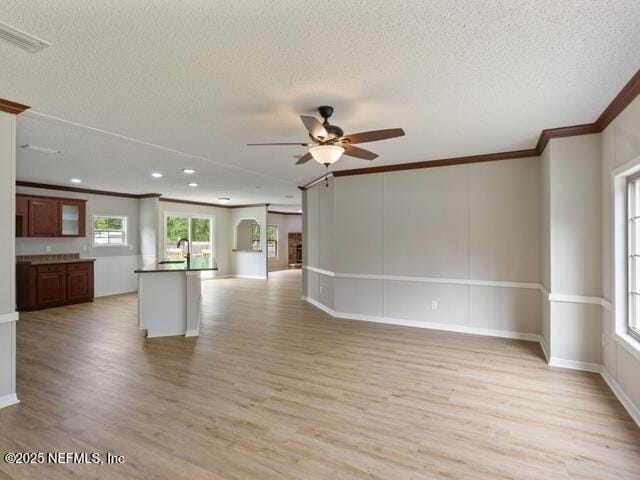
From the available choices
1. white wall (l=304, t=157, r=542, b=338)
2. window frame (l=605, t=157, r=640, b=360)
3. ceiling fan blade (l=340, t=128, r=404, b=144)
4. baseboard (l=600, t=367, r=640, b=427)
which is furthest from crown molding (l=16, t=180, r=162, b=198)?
baseboard (l=600, t=367, r=640, b=427)

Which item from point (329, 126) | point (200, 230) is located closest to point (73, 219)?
point (200, 230)

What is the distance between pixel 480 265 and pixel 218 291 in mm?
6363

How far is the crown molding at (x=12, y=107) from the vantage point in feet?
9.12

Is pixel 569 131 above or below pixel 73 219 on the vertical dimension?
above

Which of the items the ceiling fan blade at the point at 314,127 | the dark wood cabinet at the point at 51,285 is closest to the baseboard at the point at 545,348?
the ceiling fan blade at the point at 314,127

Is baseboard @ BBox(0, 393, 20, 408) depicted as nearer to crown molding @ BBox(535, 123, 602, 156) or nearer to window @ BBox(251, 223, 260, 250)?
crown molding @ BBox(535, 123, 602, 156)

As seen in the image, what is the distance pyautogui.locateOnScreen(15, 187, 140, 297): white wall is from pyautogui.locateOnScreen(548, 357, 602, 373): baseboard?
352 inches

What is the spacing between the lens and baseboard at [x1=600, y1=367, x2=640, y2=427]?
2.59 metres

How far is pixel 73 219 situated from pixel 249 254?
505 cm

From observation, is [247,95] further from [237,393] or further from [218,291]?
[218,291]

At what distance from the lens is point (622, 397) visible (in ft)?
9.42

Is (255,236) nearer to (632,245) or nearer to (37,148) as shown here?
(37,148)

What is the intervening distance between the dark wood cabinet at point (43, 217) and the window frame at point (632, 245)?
920 cm

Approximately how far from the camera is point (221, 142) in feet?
13.4
